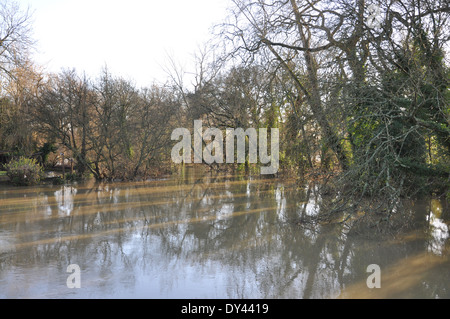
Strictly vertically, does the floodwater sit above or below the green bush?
below

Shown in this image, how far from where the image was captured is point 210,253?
22.4 ft

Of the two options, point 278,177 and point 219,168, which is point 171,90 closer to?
point 219,168

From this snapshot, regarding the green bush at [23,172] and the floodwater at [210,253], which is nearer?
the floodwater at [210,253]

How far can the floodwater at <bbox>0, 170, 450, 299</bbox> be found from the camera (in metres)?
5.10

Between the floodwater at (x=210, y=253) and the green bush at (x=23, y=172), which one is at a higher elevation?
the green bush at (x=23, y=172)

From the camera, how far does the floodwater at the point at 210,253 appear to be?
201 inches

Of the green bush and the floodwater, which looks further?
the green bush

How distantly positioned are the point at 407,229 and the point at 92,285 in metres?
6.45

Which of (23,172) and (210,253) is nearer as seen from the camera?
(210,253)

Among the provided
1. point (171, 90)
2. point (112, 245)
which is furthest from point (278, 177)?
point (112, 245)

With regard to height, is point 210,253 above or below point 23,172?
below

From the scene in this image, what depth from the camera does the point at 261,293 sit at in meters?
4.95

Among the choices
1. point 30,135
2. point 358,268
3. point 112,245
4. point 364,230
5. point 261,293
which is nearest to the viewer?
point 261,293
